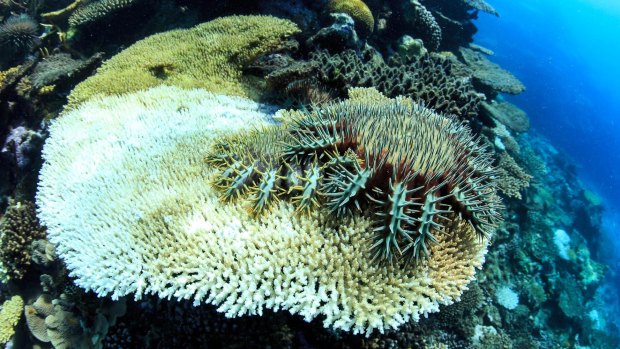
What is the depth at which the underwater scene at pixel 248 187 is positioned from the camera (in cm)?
285

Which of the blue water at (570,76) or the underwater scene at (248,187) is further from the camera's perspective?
the blue water at (570,76)

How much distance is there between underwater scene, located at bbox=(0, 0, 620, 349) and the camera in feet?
9.34

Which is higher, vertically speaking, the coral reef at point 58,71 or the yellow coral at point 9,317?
the coral reef at point 58,71

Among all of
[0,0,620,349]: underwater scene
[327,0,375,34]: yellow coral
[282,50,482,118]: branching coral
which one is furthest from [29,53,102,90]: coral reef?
[327,0,375,34]: yellow coral

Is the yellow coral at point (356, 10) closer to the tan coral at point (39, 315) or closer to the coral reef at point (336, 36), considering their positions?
the coral reef at point (336, 36)

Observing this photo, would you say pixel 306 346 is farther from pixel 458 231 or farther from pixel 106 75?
pixel 106 75

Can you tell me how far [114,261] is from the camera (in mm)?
3053

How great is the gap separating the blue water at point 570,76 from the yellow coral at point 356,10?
27376 mm

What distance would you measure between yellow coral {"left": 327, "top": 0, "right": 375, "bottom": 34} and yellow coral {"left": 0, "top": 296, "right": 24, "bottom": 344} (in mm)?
7466

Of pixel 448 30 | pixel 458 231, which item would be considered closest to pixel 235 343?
pixel 458 231

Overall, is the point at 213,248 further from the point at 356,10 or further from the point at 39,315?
the point at 356,10

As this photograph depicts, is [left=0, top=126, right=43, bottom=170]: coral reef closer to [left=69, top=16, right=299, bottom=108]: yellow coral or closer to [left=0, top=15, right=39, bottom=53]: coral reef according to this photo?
[left=69, top=16, right=299, bottom=108]: yellow coral

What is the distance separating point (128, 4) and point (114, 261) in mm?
6536

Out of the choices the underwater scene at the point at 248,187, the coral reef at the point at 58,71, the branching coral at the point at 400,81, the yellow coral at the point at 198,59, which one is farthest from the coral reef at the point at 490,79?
the coral reef at the point at 58,71
